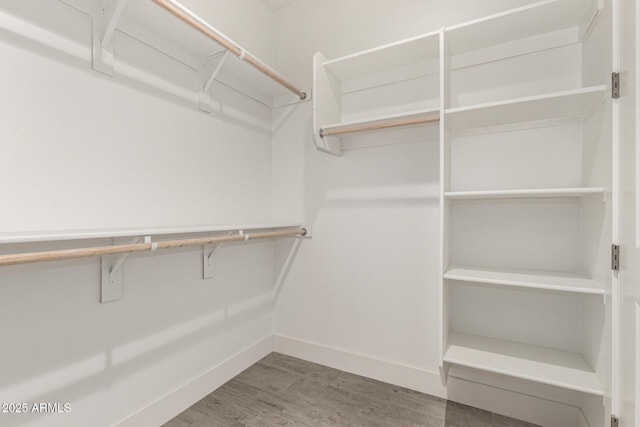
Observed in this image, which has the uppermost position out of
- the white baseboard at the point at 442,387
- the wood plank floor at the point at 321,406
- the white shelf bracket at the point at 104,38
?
the white shelf bracket at the point at 104,38

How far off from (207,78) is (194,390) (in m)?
1.80

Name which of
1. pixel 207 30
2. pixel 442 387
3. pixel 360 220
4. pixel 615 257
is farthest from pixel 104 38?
pixel 442 387

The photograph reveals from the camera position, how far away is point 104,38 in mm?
1343

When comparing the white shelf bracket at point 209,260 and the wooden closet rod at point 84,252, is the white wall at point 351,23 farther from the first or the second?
the wooden closet rod at point 84,252

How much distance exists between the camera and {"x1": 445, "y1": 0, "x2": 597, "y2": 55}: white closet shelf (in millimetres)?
1384

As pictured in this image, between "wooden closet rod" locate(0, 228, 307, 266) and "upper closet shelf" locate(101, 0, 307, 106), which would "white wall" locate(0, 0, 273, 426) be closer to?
"upper closet shelf" locate(101, 0, 307, 106)

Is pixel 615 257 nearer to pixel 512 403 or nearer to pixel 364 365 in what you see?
pixel 512 403

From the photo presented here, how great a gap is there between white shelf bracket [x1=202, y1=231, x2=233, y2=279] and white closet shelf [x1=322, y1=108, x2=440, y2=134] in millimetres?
880

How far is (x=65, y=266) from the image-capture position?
1241 mm

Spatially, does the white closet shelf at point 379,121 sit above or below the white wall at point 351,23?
below

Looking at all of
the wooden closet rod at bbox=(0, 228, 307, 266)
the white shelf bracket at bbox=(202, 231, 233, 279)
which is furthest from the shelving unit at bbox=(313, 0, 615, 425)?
the wooden closet rod at bbox=(0, 228, 307, 266)

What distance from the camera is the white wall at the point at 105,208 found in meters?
1.13

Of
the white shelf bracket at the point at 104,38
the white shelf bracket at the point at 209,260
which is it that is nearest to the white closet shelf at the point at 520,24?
the white shelf bracket at the point at 104,38

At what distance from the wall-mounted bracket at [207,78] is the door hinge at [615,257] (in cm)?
201
